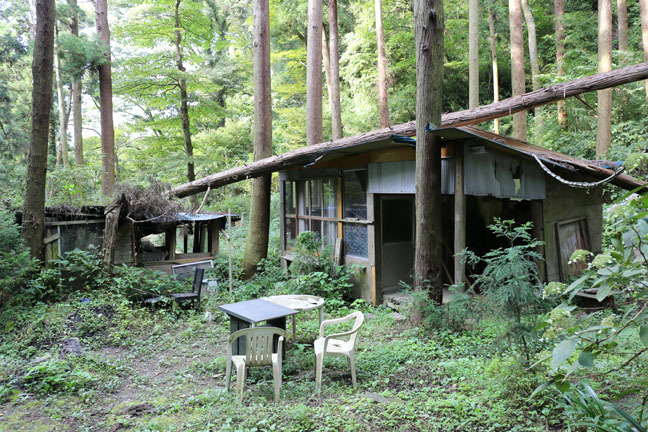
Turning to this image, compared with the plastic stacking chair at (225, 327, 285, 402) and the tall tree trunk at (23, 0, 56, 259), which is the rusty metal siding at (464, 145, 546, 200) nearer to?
the plastic stacking chair at (225, 327, 285, 402)

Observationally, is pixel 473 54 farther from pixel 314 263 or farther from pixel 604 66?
pixel 314 263

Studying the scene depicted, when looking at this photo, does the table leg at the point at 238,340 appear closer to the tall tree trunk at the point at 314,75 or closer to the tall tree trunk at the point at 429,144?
the tall tree trunk at the point at 429,144

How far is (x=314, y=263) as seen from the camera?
8.95m

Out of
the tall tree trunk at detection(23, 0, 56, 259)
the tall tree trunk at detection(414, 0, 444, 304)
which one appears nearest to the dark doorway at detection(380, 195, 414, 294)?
the tall tree trunk at detection(414, 0, 444, 304)

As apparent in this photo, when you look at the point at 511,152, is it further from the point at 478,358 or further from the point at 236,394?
the point at 236,394

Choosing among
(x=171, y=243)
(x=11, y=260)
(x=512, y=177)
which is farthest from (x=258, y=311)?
(x=171, y=243)

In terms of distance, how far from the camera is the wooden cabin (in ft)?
21.5

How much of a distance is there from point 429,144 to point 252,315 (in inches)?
145

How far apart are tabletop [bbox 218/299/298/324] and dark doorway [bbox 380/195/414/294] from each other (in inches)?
136

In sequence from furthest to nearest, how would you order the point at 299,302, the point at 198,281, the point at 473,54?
1. the point at 473,54
2. the point at 198,281
3. the point at 299,302

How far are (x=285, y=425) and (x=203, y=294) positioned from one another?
244 inches

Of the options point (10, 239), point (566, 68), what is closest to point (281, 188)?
point (10, 239)

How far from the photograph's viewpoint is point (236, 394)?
181 inches

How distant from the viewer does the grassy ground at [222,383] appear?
377 centimetres
